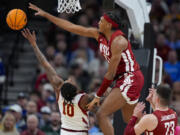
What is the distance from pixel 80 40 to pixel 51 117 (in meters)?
3.79

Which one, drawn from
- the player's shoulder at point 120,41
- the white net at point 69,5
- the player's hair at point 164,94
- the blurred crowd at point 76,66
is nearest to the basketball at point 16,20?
the white net at point 69,5

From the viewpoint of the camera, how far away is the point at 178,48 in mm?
14758

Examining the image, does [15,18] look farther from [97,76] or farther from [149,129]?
[97,76]

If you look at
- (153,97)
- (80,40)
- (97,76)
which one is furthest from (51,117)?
(153,97)

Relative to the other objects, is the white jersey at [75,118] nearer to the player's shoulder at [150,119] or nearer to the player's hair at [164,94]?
the player's shoulder at [150,119]

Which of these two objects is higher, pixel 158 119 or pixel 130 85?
pixel 130 85

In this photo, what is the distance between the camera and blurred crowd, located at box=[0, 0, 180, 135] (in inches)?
455

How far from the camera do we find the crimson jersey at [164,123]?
22.6 ft

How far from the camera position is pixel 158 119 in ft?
22.5

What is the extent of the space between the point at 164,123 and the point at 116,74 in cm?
124

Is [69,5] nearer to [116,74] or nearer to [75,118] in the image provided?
[116,74]

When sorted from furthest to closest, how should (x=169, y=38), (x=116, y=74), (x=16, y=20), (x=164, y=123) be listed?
(x=169, y=38), (x=16, y=20), (x=116, y=74), (x=164, y=123)

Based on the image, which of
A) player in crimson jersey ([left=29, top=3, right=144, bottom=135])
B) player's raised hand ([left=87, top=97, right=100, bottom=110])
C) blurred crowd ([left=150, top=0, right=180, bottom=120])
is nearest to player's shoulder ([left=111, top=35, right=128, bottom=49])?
player in crimson jersey ([left=29, top=3, right=144, bottom=135])

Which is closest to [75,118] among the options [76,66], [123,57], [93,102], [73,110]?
[73,110]
